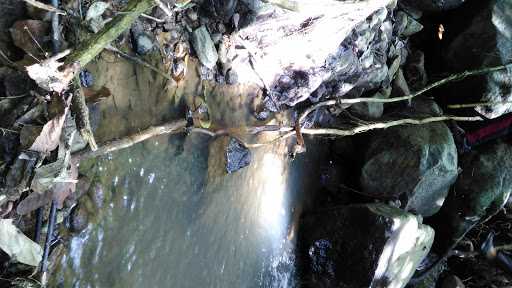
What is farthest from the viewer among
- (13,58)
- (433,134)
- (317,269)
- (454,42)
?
(454,42)

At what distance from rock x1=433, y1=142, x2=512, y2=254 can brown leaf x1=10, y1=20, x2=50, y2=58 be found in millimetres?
5908

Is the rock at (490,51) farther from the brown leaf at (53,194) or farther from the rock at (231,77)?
the brown leaf at (53,194)

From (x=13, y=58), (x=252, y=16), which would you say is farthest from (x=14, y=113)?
(x=252, y=16)

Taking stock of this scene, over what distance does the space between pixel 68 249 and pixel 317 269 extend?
3358 millimetres

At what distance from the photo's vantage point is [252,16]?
413 cm

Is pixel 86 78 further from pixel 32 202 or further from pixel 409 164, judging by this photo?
pixel 409 164

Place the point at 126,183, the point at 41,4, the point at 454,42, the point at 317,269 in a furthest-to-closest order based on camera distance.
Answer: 1. the point at 454,42
2. the point at 317,269
3. the point at 126,183
4. the point at 41,4

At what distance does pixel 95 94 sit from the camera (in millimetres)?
3309

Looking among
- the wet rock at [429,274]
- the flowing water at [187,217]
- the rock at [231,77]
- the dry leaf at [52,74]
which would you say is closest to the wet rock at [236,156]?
the flowing water at [187,217]

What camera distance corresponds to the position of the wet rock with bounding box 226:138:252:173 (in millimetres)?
4602

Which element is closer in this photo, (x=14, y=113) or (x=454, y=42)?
(x=14, y=113)

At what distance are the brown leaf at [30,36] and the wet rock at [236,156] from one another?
2071 mm

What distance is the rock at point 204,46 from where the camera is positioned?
408 cm

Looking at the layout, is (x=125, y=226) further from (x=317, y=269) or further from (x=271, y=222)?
(x=317, y=269)
